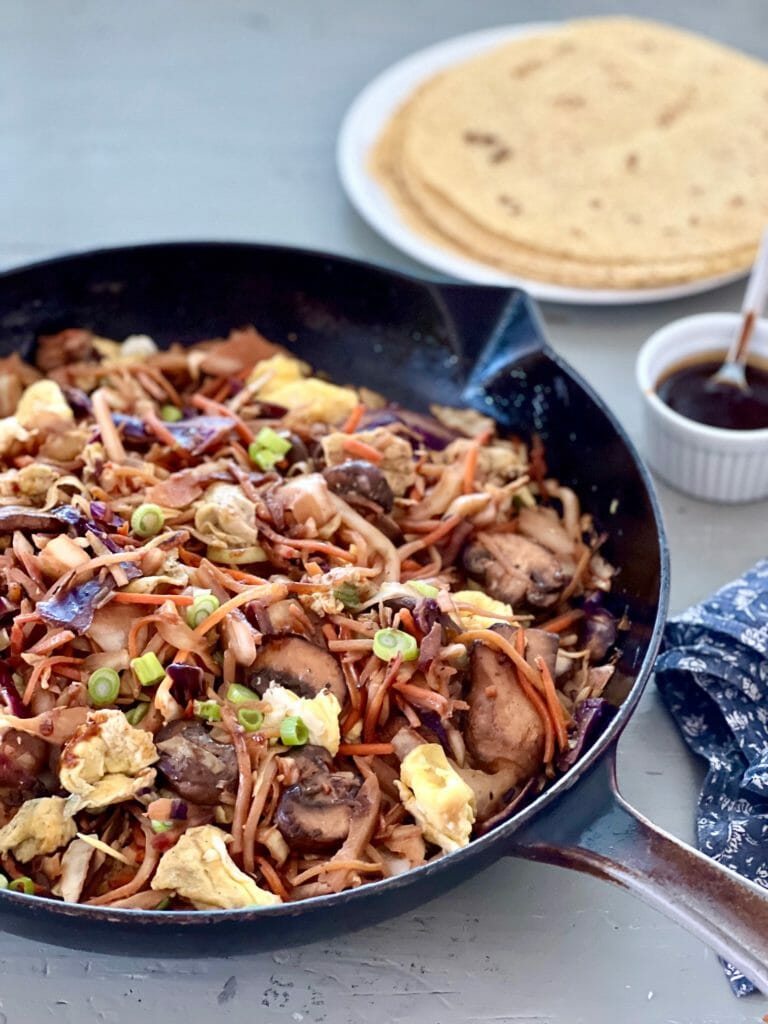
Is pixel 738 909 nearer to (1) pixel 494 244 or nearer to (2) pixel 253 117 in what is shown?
(1) pixel 494 244

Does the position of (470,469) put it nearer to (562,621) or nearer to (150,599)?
(562,621)

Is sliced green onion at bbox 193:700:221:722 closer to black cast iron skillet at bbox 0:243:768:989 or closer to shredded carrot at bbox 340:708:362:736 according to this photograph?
shredded carrot at bbox 340:708:362:736

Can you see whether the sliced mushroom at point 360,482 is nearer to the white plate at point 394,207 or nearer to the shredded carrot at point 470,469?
the shredded carrot at point 470,469

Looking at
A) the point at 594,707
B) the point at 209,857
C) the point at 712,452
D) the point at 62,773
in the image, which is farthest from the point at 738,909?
the point at 712,452

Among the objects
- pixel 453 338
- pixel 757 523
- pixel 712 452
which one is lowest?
pixel 757 523

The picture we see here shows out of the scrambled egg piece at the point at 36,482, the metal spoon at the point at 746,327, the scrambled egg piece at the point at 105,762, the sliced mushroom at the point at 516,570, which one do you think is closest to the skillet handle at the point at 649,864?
the sliced mushroom at the point at 516,570

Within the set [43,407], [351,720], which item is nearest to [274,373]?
[43,407]
